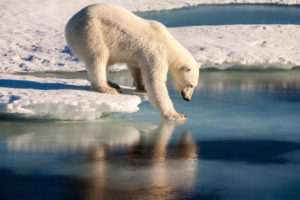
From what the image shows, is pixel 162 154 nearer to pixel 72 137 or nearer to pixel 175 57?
pixel 72 137

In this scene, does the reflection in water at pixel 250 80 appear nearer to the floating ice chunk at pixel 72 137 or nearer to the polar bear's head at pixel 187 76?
the polar bear's head at pixel 187 76

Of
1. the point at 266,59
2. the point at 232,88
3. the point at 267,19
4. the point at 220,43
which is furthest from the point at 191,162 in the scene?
the point at 267,19

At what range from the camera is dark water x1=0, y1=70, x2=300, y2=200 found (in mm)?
4852

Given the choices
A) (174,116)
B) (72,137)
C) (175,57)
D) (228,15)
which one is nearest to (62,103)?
(72,137)

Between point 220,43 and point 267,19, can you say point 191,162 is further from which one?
point 267,19

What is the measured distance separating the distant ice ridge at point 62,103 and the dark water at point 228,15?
8.57 metres

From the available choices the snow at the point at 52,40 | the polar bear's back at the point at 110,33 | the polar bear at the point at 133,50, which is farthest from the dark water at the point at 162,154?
the snow at the point at 52,40

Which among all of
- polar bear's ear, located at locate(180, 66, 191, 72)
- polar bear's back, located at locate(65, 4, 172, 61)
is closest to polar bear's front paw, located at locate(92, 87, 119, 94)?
polar bear's back, located at locate(65, 4, 172, 61)

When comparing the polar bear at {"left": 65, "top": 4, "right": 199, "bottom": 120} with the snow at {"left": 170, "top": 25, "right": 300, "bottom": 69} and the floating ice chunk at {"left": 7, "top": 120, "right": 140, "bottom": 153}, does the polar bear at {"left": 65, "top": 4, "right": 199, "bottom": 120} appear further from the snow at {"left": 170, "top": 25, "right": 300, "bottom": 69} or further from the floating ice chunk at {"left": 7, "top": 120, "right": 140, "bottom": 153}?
the snow at {"left": 170, "top": 25, "right": 300, "bottom": 69}

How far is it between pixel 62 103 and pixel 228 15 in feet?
39.5

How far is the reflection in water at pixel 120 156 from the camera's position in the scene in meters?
4.82

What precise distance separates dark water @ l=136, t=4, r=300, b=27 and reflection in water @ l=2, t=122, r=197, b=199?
9118 millimetres

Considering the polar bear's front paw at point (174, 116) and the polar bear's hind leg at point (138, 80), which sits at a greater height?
the polar bear's hind leg at point (138, 80)

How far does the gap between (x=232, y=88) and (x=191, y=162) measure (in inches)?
159
